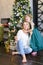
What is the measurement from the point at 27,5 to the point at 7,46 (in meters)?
1.02

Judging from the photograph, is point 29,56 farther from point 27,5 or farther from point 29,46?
point 27,5

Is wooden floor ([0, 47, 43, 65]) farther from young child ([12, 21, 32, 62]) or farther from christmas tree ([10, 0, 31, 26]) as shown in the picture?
christmas tree ([10, 0, 31, 26])

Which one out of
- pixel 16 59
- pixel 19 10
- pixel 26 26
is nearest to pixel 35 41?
pixel 26 26

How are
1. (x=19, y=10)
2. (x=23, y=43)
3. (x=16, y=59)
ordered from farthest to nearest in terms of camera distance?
→ (x=19, y=10)
(x=23, y=43)
(x=16, y=59)

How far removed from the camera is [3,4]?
5.62 m

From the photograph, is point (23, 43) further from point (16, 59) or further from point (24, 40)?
point (16, 59)

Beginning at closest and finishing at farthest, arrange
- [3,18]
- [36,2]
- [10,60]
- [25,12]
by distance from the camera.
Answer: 1. [10,60]
2. [25,12]
3. [36,2]
4. [3,18]

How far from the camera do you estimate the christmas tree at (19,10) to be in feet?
13.6

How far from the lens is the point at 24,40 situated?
12.3 ft

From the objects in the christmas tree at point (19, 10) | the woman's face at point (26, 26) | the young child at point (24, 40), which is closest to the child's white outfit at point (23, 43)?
the young child at point (24, 40)

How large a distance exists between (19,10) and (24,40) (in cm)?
75

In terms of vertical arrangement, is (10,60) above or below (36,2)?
below

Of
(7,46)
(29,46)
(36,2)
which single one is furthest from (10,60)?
(36,2)

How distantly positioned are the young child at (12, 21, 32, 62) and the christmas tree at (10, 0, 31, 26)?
48 cm
